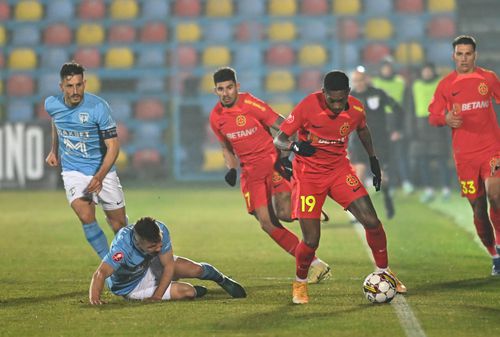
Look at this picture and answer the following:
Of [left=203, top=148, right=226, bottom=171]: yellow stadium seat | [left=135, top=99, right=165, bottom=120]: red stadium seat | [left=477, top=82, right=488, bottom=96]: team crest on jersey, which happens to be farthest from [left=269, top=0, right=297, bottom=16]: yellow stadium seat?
[left=477, top=82, right=488, bottom=96]: team crest on jersey

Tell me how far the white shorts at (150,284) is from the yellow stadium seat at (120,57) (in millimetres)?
19371

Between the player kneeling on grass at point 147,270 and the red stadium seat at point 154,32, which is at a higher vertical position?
the red stadium seat at point 154,32

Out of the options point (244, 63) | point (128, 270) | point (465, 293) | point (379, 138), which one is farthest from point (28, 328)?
point (244, 63)

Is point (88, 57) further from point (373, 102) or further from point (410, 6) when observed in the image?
point (373, 102)

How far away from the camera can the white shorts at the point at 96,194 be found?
10.6 meters

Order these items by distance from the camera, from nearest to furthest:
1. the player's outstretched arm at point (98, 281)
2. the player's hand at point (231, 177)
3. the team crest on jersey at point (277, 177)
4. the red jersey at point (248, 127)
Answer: the player's outstretched arm at point (98, 281) < the player's hand at point (231, 177) < the red jersey at point (248, 127) < the team crest on jersey at point (277, 177)

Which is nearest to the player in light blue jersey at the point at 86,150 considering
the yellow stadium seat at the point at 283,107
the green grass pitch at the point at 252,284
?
the green grass pitch at the point at 252,284

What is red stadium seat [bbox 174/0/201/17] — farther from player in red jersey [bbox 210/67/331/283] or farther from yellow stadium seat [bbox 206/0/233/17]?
player in red jersey [bbox 210/67/331/283]

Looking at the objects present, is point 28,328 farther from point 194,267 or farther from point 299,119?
point 299,119

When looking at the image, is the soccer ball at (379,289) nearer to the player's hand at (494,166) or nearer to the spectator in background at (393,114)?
the player's hand at (494,166)

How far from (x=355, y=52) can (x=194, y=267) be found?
1882 centimetres

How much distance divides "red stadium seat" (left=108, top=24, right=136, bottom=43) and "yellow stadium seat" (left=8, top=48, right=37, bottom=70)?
187cm

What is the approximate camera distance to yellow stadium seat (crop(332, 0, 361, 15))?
28.1 m

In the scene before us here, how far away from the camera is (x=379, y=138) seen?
60.3 feet
